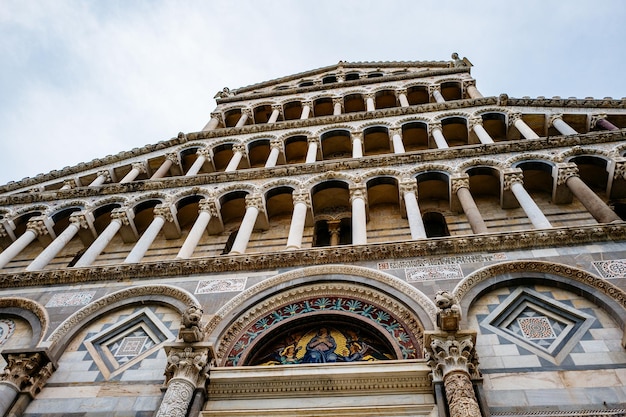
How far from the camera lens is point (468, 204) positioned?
406 inches

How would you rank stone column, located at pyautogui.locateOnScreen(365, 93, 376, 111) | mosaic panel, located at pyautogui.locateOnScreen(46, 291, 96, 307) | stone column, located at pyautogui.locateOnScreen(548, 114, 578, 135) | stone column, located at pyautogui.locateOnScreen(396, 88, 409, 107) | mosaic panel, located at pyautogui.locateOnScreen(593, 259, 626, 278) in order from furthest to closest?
Answer: 1. stone column, located at pyautogui.locateOnScreen(365, 93, 376, 111)
2. stone column, located at pyautogui.locateOnScreen(396, 88, 409, 107)
3. stone column, located at pyautogui.locateOnScreen(548, 114, 578, 135)
4. mosaic panel, located at pyautogui.locateOnScreen(46, 291, 96, 307)
5. mosaic panel, located at pyautogui.locateOnScreen(593, 259, 626, 278)

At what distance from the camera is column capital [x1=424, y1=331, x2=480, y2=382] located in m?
6.01

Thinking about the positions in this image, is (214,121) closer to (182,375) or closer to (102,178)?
(102,178)

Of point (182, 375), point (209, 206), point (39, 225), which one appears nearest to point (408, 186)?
point (209, 206)

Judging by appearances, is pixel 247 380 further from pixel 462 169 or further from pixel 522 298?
pixel 462 169

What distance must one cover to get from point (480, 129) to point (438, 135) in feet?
3.94

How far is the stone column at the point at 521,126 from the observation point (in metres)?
13.1

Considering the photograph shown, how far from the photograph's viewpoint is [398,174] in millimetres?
12000

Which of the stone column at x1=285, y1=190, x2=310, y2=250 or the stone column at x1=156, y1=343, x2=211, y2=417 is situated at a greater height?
the stone column at x1=285, y1=190, x2=310, y2=250

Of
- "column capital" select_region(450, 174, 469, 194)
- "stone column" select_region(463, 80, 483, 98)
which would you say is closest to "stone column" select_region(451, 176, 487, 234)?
"column capital" select_region(450, 174, 469, 194)

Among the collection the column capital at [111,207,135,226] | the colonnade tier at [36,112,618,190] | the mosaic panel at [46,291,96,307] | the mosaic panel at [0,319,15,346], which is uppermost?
the colonnade tier at [36,112,618,190]

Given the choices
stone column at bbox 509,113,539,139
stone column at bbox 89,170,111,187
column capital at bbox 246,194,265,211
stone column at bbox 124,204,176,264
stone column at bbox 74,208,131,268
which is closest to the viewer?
stone column at bbox 124,204,176,264

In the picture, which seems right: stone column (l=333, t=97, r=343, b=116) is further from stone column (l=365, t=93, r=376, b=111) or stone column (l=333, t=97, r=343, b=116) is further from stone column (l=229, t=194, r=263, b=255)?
stone column (l=229, t=194, r=263, b=255)

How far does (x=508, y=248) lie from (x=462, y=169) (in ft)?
11.9
